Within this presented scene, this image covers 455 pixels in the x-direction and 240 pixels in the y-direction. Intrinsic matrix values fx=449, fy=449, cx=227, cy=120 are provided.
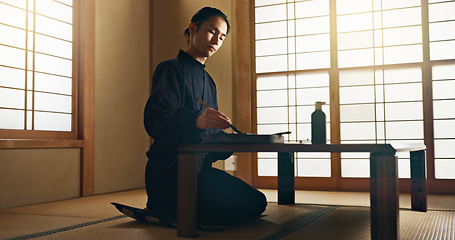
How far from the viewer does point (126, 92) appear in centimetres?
474

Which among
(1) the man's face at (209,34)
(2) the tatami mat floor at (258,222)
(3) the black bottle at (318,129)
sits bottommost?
(2) the tatami mat floor at (258,222)

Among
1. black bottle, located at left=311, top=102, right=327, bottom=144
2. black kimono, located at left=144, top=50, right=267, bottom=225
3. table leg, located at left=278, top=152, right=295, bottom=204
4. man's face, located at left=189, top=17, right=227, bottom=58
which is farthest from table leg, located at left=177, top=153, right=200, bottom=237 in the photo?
table leg, located at left=278, top=152, right=295, bottom=204

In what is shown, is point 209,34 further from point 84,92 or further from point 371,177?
point 84,92

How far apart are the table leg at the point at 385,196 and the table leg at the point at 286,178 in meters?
1.58

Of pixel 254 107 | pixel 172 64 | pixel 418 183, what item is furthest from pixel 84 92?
pixel 418 183

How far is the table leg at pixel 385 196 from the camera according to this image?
1711 mm

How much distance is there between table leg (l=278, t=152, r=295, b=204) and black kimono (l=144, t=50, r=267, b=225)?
791 mm

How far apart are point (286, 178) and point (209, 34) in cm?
138

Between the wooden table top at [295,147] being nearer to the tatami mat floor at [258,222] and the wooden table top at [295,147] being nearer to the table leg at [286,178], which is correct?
the tatami mat floor at [258,222]

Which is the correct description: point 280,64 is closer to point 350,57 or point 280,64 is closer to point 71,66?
point 350,57

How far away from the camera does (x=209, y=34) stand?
2.50 m

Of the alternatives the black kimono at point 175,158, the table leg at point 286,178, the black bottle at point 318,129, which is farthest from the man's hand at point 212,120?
the table leg at point 286,178

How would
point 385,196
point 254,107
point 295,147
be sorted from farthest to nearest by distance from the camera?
point 254,107, point 295,147, point 385,196

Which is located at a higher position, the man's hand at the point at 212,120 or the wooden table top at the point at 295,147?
the man's hand at the point at 212,120
